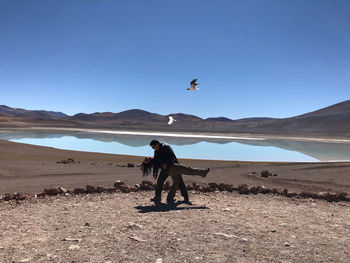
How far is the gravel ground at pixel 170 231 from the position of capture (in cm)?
446

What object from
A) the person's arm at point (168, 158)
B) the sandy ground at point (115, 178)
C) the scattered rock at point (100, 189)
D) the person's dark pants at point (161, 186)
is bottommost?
the sandy ground at point (115, 178)

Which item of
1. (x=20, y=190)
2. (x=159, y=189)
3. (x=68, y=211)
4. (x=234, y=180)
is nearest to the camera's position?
(x=68, y=211)

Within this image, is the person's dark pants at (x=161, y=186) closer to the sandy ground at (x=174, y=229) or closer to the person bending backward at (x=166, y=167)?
the person bending backward at (x=166, y=167)

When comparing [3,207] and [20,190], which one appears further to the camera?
[20,190]

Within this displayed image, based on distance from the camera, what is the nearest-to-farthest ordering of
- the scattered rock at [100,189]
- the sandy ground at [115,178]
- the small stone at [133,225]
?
the small stone at [133,225] < the scattered rock at [100,189] < the sandy ground at [115,178]

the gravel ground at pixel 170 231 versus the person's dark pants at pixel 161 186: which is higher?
the person's dark pants at pixel 161 186

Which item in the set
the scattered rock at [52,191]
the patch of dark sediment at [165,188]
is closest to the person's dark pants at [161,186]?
the patch of dark sediment at [165,188]

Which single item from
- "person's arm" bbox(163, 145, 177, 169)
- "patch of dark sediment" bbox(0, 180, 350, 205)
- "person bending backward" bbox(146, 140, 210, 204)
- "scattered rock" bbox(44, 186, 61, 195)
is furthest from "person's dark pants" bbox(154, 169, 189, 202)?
"scattered rock" bbox(44, 186, 61, 195)

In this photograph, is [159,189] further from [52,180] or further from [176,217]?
[52,180]

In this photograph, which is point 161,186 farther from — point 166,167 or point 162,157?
point 162,157

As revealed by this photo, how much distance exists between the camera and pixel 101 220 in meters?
6.04

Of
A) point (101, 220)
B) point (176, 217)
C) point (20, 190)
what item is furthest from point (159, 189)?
point (20, 190)

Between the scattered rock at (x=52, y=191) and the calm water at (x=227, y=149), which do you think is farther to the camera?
the calm water at (x=227, y=149)

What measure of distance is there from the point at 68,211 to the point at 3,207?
1.62m
